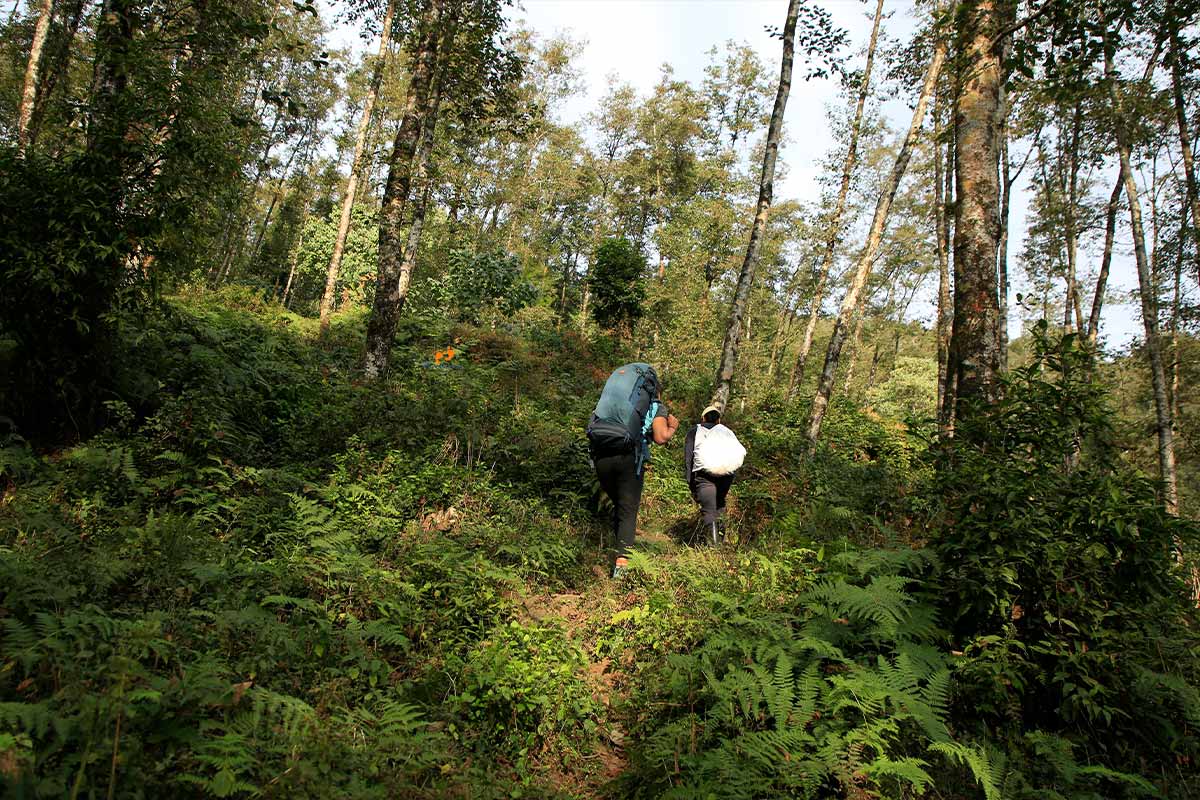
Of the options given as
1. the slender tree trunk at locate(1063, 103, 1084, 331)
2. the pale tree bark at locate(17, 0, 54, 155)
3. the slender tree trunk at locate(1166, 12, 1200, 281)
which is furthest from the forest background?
the slender tree trunk at locate(1063, 103, 1084, 331)

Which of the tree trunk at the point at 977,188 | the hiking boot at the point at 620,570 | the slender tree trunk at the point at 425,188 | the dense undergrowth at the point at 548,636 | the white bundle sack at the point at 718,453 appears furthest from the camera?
the slender tree trunk at the point at 425,188

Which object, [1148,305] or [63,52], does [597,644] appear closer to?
[1148,305]

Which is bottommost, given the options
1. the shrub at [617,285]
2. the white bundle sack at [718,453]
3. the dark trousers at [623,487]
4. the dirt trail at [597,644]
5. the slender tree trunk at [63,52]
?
the dirt trail at [597,644]

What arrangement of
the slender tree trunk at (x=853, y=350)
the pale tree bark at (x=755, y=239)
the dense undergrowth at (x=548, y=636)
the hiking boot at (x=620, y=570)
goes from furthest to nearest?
the slender tree trunk at (x=853, y=350) < the pale tree bark at (x=755, y=239) < the hiking boot at (x=620, y=570) < the dense undergrowth at (x=548, y=636)

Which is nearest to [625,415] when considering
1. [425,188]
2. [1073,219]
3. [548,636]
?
[548,636]

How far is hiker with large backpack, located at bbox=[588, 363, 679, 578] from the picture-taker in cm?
512

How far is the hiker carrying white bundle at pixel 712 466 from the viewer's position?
609cm

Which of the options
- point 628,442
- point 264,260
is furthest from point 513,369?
point 264,260

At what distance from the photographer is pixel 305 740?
2387 millimetres

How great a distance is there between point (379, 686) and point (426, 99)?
9.17 metres

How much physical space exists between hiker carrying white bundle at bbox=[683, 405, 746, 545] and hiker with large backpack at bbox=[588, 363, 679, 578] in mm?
867

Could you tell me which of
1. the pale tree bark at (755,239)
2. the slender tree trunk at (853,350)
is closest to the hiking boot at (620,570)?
the pale tree bark at (755,239)

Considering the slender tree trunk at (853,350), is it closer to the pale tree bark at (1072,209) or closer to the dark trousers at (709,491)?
the pale tree bark at (1072,209)

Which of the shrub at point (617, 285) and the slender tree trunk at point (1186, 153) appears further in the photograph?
the shrub at point (617, 285)
